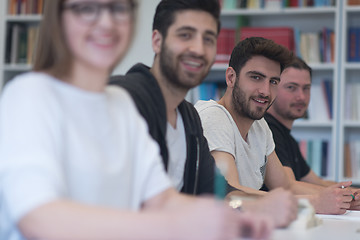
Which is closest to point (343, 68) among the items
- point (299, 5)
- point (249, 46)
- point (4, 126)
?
point (299, 5)

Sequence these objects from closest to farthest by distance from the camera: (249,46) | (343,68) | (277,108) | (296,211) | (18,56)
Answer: (296,211) → (249,46) → (277,108) → (343,68) → (18,56)

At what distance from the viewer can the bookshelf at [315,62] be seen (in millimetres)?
3984

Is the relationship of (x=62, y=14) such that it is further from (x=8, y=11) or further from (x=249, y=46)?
(x=8, y=11)

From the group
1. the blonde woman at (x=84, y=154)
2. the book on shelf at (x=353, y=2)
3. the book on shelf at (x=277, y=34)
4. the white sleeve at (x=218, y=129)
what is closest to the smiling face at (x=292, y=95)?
the book on shelf at (x=277, y=34)

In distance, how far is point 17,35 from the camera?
423 centimetres

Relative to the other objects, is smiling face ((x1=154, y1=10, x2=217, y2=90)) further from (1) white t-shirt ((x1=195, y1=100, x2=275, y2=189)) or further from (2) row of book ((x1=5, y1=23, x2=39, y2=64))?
(2) row of book ((x1=5, y1=23, x2=39, y2=64))

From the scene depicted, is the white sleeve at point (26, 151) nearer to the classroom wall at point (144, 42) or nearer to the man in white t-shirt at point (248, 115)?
the man in white t-shirt at point (248, 115)

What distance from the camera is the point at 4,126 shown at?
89 centimetres

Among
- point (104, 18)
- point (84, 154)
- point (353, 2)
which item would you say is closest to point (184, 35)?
point (104, 18)

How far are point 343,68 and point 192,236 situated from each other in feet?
11.1

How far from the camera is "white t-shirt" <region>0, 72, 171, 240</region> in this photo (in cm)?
83

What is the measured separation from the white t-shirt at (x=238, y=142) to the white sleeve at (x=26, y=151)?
1274mm

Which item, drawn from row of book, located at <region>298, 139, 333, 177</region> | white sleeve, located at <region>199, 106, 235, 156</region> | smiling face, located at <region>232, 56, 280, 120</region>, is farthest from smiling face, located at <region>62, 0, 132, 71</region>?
row of book, located at <region>298, 139, 333, 177</region>

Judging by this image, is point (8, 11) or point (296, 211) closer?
point (296, 211)
